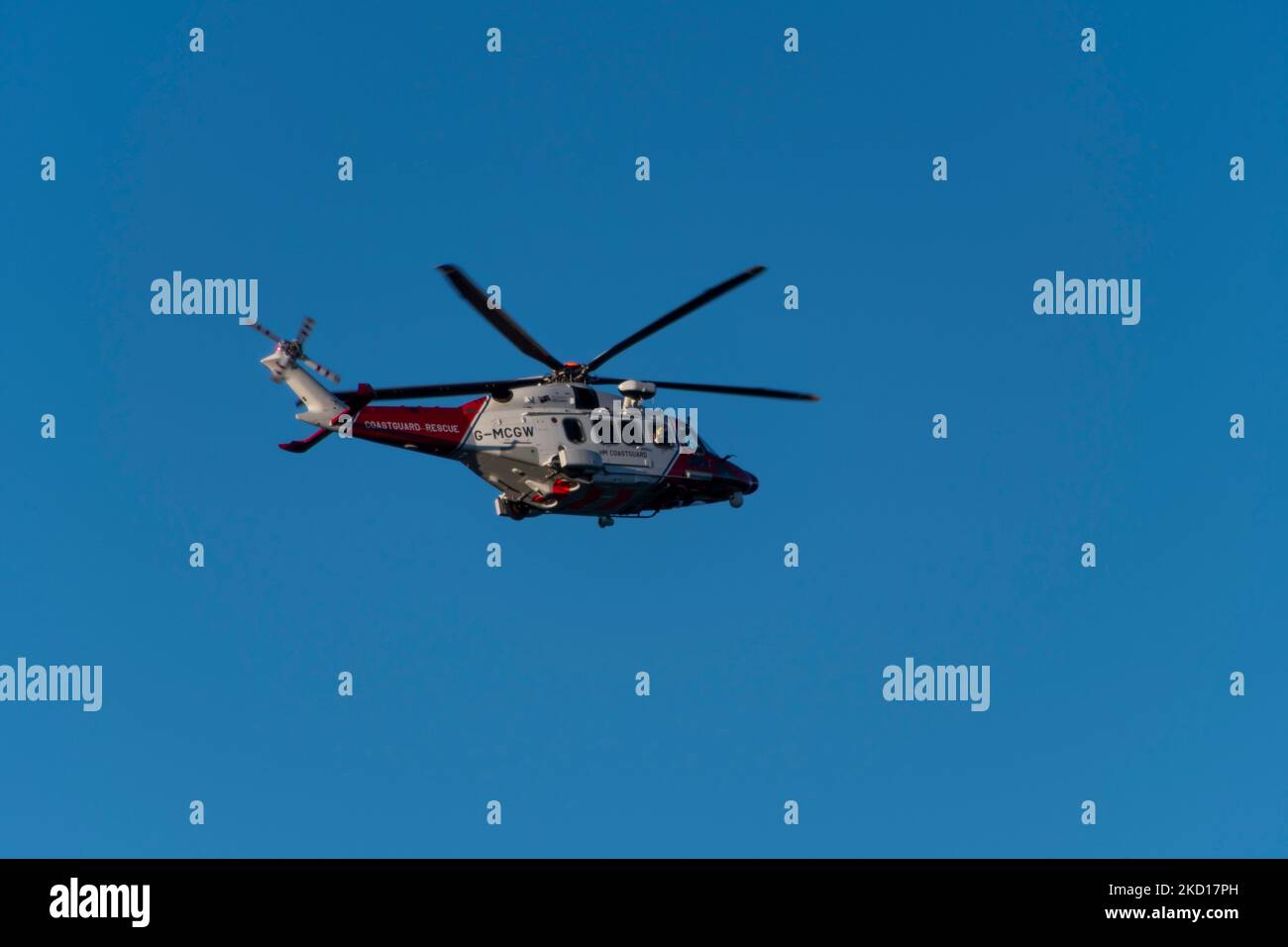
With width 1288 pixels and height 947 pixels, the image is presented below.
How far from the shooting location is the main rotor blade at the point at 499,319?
43000 millimetres

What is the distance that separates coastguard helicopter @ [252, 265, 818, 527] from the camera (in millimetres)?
45188

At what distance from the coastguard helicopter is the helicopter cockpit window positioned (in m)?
0.02

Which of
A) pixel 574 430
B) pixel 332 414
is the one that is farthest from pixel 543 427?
pixel 332 414

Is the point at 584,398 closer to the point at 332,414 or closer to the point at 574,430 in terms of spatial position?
the point at 574,430

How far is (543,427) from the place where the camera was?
47625 millimetres

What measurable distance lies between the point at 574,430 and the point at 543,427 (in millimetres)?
827

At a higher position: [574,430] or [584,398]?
[584,398]

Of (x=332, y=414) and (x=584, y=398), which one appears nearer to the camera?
(x=332, y=414)

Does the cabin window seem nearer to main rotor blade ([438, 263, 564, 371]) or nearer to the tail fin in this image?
main rotor blade ([438, 263, 564, 371])

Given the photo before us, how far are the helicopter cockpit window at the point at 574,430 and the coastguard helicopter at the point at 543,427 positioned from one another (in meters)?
0.02

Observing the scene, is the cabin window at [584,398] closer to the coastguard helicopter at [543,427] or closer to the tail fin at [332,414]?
the coastguard helicopter at [543,427]

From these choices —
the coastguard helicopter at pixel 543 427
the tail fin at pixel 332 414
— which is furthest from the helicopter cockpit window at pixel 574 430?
the tail fin at pixel 332 414

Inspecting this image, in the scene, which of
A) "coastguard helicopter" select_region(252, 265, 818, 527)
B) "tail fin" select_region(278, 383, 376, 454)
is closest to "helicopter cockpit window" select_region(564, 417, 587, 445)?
"coastguard helicopter" select_region(252, 265, 818, 527)
